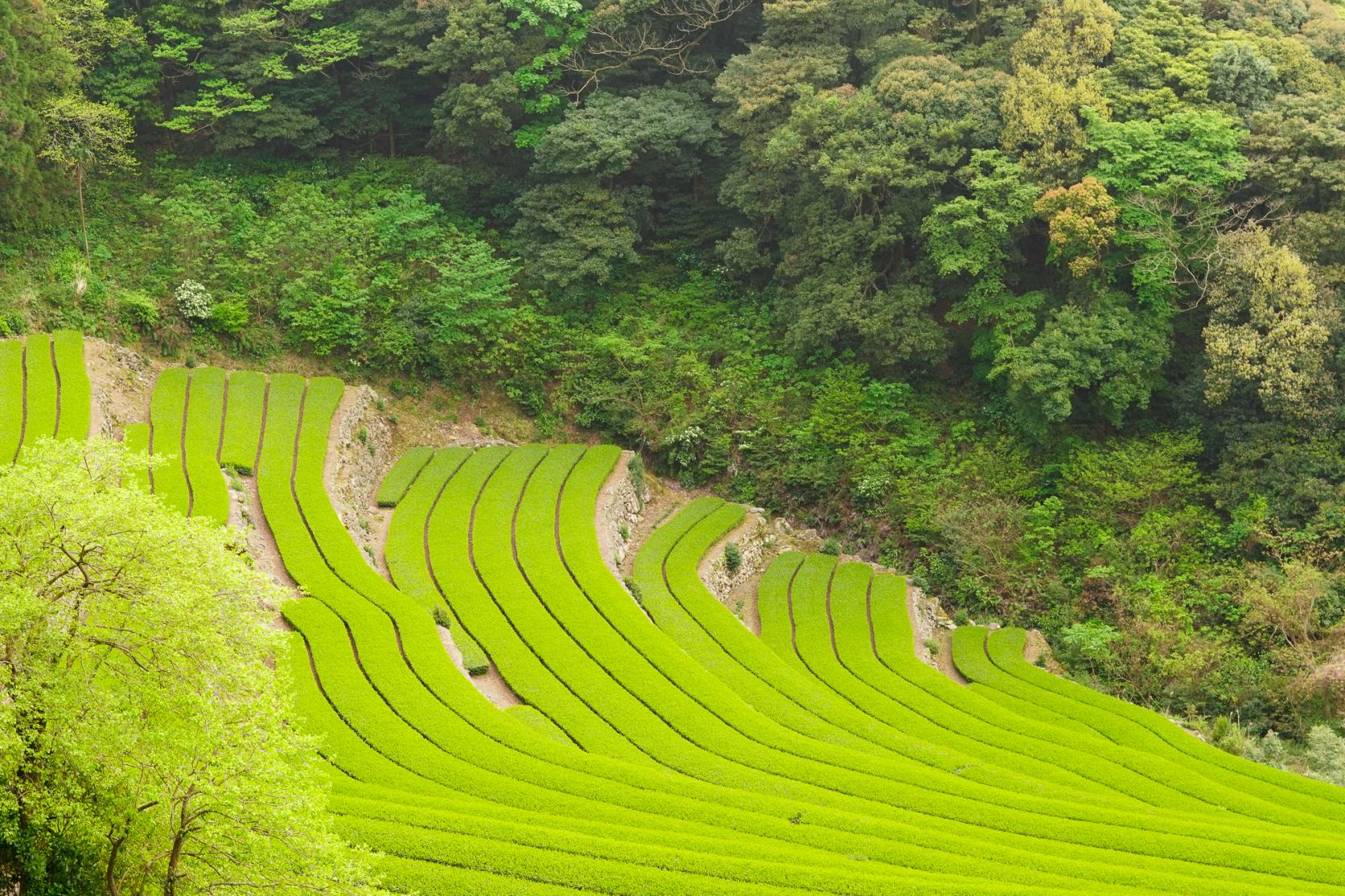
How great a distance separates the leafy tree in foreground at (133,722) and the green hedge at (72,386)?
56.7 ft

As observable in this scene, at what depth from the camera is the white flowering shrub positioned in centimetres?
4184

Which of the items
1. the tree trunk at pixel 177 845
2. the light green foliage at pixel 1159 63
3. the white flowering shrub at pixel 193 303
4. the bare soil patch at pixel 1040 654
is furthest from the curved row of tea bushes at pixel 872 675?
the white flowering shrub at pixel 193 303

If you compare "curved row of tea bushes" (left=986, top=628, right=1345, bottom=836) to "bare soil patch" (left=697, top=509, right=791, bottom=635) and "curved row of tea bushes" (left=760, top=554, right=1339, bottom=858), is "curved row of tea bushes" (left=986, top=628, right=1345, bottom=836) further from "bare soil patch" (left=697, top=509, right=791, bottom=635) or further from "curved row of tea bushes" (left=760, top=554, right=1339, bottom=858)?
"bare soil patch" (left=697, top=509, right=791, bottom=635)

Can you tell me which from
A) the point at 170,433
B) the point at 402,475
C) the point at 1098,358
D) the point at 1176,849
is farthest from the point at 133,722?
the point at 1098,358

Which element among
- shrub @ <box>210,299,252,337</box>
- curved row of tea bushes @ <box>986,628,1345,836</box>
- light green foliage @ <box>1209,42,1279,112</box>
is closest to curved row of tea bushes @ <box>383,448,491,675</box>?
shrub @ <box>210,299,252,337</box>

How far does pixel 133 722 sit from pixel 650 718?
13.7 m

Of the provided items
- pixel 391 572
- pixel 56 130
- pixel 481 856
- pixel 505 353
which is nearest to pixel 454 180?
pixel 505 353

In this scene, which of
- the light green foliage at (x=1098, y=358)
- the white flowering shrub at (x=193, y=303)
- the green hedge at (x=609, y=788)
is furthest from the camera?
the white flowering shrub at (x=193, y=303)

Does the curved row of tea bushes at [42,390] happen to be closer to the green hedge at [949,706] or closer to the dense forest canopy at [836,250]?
the dense forest canopy at [836,250]

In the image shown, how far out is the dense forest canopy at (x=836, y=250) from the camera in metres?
36.3

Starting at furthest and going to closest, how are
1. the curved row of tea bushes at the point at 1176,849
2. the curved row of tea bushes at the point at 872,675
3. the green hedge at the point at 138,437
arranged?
the green hedge at the point at 138,437 → the curved row of tea bushes at the point at 872,675 → the curved row of tea bushes at the point at 1176,849

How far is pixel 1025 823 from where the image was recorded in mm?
24016

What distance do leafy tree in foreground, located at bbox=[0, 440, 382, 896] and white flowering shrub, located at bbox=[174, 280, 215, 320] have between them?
25752 mm

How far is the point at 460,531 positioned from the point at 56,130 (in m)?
21.8
